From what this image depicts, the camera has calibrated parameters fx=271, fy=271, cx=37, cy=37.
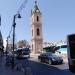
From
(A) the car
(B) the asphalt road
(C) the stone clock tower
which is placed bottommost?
(B) the asphalt road

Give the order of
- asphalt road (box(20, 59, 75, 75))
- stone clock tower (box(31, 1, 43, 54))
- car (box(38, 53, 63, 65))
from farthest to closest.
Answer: stone clock tower (box(31, 1, 43, 54)) < car (box(38, 53, 63, 65)) < asphalt road (box(20, 59, 75, 75))

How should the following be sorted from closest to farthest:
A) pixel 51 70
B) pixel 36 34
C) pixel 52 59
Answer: pixel 51 70 → pixel 52 59 → pixel 36 34

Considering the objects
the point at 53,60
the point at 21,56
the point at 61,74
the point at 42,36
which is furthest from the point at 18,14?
the point at 42,36

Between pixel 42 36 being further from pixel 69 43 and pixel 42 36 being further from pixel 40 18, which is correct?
pixel 69 43

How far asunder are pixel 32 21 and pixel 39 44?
9980mm

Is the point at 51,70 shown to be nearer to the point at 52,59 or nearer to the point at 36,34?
the point at 52,59

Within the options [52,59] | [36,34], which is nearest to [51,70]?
[52,59]

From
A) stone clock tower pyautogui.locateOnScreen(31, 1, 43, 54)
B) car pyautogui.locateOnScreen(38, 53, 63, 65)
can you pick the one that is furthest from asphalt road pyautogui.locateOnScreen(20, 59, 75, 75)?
stone clock tower pyautogui.locateOnScreen(31, 1, 43, 54)

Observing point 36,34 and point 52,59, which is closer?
point 52,59

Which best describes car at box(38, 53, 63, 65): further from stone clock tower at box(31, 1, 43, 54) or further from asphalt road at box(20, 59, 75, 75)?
stone clock tower at box(31, 1, 43, 54)

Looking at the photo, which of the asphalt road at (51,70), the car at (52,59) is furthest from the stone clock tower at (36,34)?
the asphalt road at (51,70)

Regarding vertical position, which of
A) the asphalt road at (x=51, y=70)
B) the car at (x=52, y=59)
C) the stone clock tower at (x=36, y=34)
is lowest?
the asphalt road at (x=51, y=70)

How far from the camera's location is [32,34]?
4045 inches

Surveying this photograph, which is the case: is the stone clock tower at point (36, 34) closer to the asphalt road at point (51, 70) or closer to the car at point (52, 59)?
the car at point (52, 59)
